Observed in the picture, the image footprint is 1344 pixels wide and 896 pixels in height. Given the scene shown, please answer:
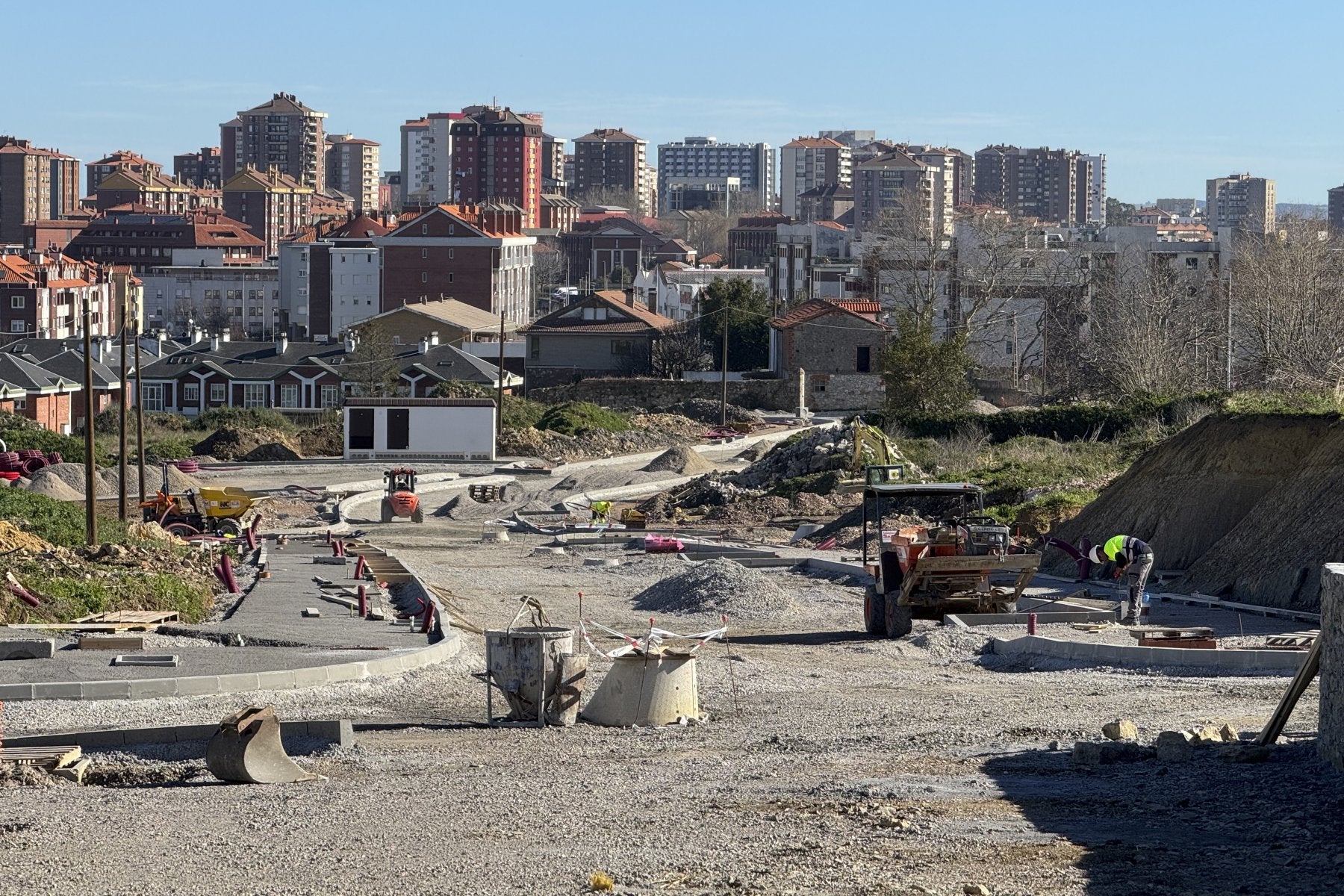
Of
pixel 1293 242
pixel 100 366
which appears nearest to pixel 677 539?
pixel 1293 242

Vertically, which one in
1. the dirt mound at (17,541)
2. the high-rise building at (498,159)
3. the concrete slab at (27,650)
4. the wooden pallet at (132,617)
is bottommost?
the wooden pallet at (132,617)

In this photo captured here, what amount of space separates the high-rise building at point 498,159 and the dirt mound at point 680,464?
135023 millimetres

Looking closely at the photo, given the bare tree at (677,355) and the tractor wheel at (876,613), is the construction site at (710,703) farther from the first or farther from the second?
the bare tree at (677,355)

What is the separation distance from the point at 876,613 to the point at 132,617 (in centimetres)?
911

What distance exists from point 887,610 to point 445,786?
10790 mm

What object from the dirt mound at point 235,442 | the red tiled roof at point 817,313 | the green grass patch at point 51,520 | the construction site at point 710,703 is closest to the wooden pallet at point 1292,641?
the construction site at point 710,703

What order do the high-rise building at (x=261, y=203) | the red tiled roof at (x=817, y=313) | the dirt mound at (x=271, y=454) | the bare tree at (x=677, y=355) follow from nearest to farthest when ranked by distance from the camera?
the dirt mound at (x=271, y=454) < the red tiled roof at (x=817, y=313) < the bare tree at (x=677, y=355) < the high-rise building at (x=261, y=203)

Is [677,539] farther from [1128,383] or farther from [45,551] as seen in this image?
[1128,383]

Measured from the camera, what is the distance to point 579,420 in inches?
2495

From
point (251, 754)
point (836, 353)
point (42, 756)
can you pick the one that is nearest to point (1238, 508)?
point (251, 754)

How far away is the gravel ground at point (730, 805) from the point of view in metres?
9.88

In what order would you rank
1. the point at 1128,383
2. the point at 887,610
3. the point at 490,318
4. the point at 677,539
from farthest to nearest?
1. the point at 490,318
2. the point at 1128,383
3. the point at 677,539
4. the point at 887,610

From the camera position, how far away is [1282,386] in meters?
43.3

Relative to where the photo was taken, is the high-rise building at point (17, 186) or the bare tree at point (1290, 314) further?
the high-rise building at point (17, 186)
